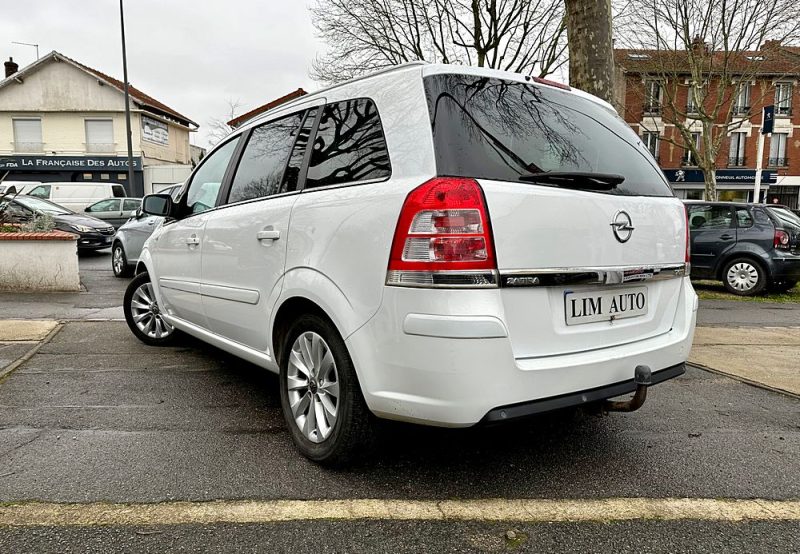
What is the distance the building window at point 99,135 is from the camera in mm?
32844

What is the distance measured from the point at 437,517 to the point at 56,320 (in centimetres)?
540

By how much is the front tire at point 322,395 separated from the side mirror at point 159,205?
205 centimetres

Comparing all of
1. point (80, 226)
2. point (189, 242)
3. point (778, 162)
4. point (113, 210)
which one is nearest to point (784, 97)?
point (778, 162)

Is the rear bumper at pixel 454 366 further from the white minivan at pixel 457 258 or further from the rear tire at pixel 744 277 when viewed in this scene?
the rear tire at pixel 744 277

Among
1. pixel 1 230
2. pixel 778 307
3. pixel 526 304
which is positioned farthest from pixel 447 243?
pixel 1 230

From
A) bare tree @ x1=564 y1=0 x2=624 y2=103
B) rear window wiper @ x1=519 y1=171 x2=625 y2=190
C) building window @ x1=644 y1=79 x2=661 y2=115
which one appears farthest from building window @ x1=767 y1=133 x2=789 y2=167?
rear window wiper @ x1=519 y1=171 x2=625 y2=190

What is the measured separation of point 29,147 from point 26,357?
3463 centimetres

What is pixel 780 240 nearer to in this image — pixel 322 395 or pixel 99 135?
pixel 322 395

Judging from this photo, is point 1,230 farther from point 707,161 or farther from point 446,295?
point 707,161

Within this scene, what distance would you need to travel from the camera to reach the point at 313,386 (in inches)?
106

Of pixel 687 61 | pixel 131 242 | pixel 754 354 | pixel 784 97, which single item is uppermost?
pixel 784 97

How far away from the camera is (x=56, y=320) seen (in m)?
6.07

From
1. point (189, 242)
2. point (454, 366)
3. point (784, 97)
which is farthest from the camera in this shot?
point (784, 97)

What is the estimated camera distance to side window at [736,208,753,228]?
31.7 ft
